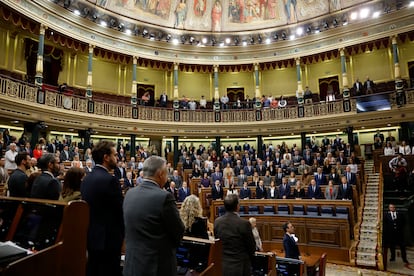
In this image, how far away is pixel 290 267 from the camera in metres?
4.44

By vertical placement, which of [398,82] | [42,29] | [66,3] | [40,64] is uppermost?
[66,3]

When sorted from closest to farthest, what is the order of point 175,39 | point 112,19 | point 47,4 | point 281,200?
point 281,200
point 47,4
point 112,19
point 175,39

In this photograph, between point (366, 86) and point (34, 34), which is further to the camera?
point (366, 86)

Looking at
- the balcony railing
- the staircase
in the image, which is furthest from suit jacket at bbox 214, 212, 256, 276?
the balcony railing

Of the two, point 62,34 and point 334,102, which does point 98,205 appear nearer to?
point 62,34

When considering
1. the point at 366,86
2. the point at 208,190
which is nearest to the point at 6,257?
the point at 208,190

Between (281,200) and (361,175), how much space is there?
3.65 meters

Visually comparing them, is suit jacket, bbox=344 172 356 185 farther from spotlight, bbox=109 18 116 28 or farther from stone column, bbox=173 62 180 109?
spotlight, bbox=109 18 116 28

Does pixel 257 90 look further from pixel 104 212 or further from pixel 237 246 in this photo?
pixel 104 212

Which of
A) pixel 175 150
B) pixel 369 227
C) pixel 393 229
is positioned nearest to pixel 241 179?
pixel 369 227

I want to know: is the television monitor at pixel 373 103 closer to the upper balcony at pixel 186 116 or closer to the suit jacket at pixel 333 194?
the upper balcony at pixel 186 116

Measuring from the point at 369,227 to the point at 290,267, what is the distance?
507 cm

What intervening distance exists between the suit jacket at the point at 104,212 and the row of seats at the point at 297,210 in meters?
7.14

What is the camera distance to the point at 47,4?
1277cm
